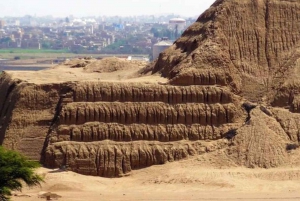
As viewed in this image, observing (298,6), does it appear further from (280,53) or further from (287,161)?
(287,161)

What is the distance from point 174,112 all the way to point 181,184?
4240 millimetres

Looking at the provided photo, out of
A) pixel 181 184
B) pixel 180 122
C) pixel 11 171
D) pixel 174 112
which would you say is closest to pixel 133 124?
pixel 174 112

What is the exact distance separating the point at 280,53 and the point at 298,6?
2.97 metres

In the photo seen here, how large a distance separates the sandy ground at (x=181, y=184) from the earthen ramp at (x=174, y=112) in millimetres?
795

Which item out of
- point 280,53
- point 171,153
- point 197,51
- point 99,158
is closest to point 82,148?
point 99,158

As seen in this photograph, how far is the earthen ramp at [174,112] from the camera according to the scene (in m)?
45.0

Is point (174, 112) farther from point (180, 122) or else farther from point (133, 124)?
point (133, 124)

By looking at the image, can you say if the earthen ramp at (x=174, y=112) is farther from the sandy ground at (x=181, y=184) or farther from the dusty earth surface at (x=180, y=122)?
the sandy ground at (x=181, y=184)

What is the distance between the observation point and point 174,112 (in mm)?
45656

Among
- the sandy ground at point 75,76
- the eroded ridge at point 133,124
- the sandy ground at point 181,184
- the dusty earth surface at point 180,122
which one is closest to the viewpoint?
the sandy ground at point 181,184

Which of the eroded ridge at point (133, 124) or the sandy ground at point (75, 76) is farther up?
the sandy ground at point (75, 76)

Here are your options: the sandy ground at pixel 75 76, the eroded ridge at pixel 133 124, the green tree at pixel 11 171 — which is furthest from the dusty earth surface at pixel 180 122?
the green tree at pixel 11 171

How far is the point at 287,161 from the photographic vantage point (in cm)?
4453

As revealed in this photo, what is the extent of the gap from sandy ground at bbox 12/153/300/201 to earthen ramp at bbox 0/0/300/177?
0.79m
